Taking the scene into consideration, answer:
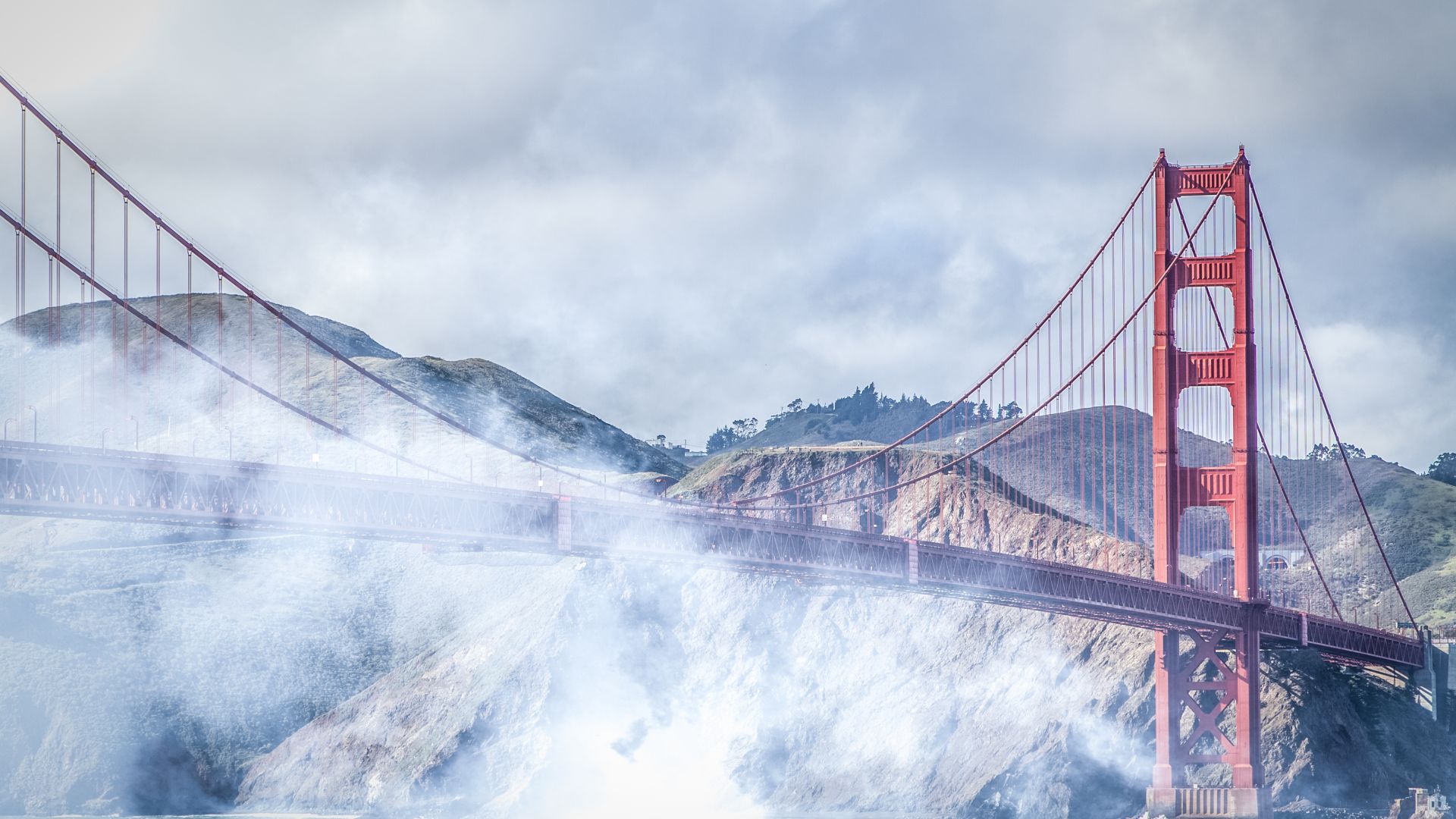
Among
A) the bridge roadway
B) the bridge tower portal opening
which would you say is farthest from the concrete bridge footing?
the bridge roadway

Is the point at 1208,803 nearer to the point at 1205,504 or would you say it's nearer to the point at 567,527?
the point at 1205,504

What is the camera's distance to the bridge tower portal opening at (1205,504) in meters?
82.4

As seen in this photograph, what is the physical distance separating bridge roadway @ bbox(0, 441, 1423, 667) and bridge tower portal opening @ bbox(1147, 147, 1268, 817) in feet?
6.86

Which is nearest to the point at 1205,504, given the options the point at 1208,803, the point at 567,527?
the point at 1208,803

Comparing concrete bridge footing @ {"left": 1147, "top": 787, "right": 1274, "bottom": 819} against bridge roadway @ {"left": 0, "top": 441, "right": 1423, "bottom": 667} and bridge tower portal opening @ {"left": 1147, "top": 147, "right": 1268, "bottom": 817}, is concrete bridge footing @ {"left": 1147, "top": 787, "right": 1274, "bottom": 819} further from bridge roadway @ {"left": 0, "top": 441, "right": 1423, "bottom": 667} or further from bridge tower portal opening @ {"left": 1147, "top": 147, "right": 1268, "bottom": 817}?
bridge roadway @ {"left": 0, "top": 441, "right": 1423, "bottom": 667}

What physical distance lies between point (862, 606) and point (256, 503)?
50.7 metres

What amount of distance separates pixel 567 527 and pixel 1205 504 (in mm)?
30660

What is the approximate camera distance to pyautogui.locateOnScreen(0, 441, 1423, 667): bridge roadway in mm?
58250

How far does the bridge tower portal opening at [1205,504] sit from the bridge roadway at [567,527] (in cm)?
209

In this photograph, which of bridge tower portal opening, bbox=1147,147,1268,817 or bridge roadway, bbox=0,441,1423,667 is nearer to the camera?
bridge roadway, bbox=0,441,1423,667

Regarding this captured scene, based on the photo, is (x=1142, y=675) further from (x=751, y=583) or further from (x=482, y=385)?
(x=482, y=385)

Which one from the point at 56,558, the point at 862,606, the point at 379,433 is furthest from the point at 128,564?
the point at 862,606

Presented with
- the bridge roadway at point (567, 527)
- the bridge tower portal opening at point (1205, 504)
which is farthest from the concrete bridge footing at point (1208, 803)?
the bridge roadway at point (567, 527)

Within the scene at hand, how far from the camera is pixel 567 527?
229 ft
